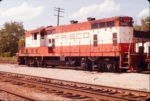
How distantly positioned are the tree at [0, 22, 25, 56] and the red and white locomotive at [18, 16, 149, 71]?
1311 inches

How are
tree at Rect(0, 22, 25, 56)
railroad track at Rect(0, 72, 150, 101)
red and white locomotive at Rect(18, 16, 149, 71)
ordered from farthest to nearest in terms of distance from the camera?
tree at Rect(0, 22, 25, 56), red and white locomotive at Rect(18, 16, 149, 71), railroad track at Rect(0, 72, 150, 101)

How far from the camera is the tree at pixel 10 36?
54.1 meters

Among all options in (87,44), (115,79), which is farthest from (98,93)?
(87,44)

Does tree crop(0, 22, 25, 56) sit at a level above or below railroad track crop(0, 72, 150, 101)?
above

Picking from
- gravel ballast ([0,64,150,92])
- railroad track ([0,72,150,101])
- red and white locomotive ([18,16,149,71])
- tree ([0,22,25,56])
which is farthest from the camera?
tree ([0,22,25,56])

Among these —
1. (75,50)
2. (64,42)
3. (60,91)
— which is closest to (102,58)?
(75,50)

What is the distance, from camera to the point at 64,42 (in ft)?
64.4

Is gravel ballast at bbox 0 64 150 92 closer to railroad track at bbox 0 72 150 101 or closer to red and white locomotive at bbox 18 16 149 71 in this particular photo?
red and white locomotive at bbox 18 16 149 71

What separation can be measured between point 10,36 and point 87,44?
43410 millimetres

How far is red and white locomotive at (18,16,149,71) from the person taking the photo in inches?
607

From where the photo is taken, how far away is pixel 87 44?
57.4 feet

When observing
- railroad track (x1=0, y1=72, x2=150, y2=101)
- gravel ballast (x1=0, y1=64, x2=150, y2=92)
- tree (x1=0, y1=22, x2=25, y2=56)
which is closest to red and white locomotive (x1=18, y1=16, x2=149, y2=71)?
gravel ballast (x1=0, y1=64, x2=150, y2=92)

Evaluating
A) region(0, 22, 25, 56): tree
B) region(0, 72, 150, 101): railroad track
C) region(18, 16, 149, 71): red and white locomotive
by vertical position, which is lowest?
region(0, 72, 150, 101): railroad track

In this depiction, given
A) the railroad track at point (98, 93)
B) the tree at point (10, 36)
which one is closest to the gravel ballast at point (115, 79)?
the railroad track at point (98, 93)
